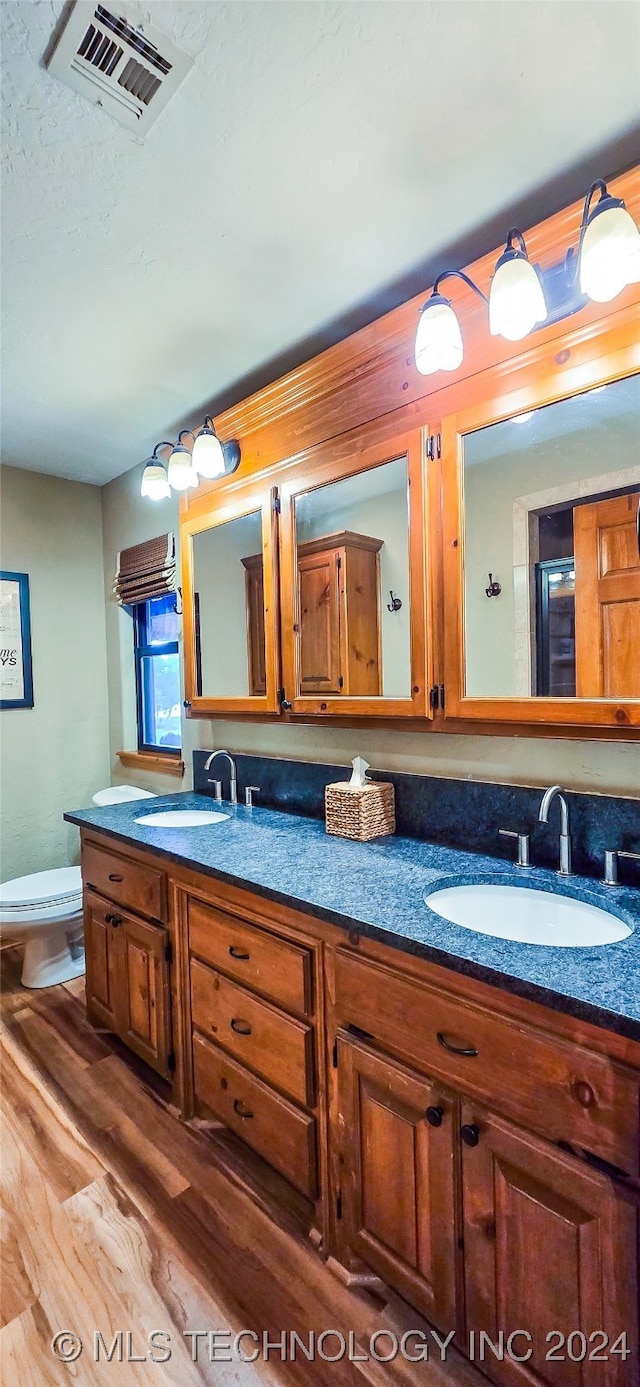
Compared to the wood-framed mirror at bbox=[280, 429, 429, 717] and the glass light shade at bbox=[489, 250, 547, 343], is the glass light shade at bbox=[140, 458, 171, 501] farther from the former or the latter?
the glass light shade at bbox=[489, 250, 547, 343]

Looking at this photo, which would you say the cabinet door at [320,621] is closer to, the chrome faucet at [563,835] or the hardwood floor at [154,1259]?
Result: the chrome faucet at [563,835]

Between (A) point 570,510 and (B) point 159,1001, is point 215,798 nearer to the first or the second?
(B) point 159,1001

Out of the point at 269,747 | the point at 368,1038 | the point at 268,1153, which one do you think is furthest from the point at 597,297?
the point at 268,1153

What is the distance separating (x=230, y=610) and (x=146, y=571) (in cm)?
85

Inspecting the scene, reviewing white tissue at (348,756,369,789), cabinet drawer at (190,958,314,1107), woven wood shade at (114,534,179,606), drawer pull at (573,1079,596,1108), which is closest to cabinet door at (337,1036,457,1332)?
cabinet drawer at (190,958,314,1107)

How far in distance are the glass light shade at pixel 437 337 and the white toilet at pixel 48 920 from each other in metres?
2.18

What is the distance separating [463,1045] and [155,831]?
45.6 inches

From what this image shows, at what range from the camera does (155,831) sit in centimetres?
183

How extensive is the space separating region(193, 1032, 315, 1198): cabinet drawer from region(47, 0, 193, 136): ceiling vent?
202 centimetres

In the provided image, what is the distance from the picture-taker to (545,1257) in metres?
0.88

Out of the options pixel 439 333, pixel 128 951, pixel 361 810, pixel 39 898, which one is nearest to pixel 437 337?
pixel 439 333

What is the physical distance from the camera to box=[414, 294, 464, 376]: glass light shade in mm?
1221

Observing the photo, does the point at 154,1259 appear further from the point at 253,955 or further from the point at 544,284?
the point at 544,284

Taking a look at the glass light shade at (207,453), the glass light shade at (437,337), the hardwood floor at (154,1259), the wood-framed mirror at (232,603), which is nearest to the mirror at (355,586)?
the wood-framed mirror at (232,603)
